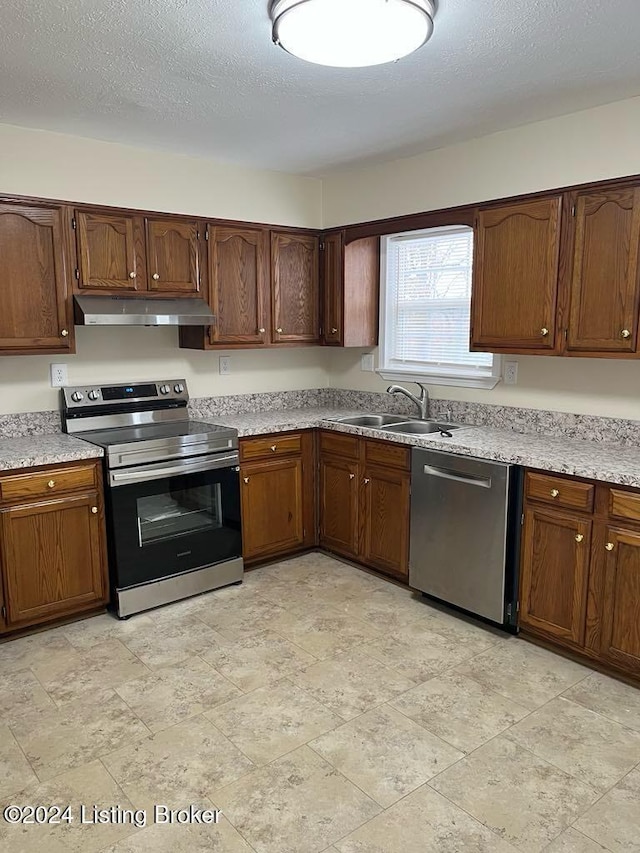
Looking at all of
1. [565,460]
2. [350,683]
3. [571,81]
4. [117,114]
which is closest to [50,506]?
[350,683]

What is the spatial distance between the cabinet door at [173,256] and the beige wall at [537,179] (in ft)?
3.89

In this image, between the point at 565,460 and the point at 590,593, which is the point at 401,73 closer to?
the point at 565,460

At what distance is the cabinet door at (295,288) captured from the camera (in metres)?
4.18

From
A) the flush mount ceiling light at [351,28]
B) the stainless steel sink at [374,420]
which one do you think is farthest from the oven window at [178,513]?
the flush mount ceiling light at [351,28]

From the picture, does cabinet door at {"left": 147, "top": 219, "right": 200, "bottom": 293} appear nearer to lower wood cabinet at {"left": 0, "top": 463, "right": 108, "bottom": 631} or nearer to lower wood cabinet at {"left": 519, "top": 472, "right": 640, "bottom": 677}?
lower wood cabinet at {"left": 0, "top": 463, "right": 108, "bottom": 631}

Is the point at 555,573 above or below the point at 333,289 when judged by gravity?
below

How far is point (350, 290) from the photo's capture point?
168 inches

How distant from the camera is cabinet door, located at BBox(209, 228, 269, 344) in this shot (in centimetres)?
388

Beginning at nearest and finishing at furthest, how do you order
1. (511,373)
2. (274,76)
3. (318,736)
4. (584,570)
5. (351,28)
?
(351,28) → (318,736) → (274,76) → (584,570) → (511,373)

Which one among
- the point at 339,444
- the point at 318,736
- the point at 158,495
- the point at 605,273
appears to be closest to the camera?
the point at 318,736

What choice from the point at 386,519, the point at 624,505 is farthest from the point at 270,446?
the point at 624,505

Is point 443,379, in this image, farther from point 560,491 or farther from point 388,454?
point 560,491

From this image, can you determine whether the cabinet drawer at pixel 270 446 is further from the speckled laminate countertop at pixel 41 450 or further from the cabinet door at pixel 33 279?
the cabinet door at pixel 33 279

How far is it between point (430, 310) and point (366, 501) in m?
1.29
